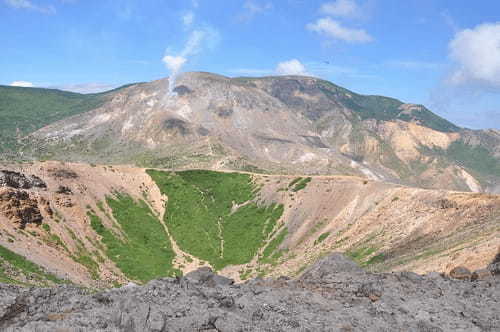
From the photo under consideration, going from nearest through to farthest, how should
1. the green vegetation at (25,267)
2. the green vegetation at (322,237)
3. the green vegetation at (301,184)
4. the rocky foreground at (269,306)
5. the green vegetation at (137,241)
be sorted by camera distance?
the rocky foreground at (269,306) < the green vegetation at (25,267) < the green vegetation at (137,241) < the green vegetation at (322,237) < the green vegetation at (301,184)

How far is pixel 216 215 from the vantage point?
72188 mm

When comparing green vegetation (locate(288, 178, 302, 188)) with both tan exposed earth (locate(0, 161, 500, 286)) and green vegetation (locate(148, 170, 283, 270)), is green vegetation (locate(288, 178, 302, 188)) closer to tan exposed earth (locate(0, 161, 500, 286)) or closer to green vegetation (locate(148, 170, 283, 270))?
tan exposed earth (locate(0, 161, 500, 286))

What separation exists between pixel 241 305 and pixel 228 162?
467ft

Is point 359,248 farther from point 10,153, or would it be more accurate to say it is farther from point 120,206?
point 10,153

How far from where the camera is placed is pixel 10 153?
189000 millimetres

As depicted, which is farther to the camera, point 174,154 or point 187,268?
point 174,154

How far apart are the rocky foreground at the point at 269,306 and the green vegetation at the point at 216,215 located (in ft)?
121

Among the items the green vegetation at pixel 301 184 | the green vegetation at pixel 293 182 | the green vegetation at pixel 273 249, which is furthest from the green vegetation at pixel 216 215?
the green vegetation at pixel 293 182

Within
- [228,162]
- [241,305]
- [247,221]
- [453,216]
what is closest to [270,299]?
[241,305]

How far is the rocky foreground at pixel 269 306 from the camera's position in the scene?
1427cm

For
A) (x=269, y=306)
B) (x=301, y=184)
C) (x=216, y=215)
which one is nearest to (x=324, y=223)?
(x=301, y=184)

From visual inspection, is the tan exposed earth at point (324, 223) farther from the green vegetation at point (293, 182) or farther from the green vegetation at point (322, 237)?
A: the green vegetation at point (293, 182)

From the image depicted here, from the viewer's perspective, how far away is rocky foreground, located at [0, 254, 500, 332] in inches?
562

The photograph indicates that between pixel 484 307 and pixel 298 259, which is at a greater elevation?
pixel 484 307
